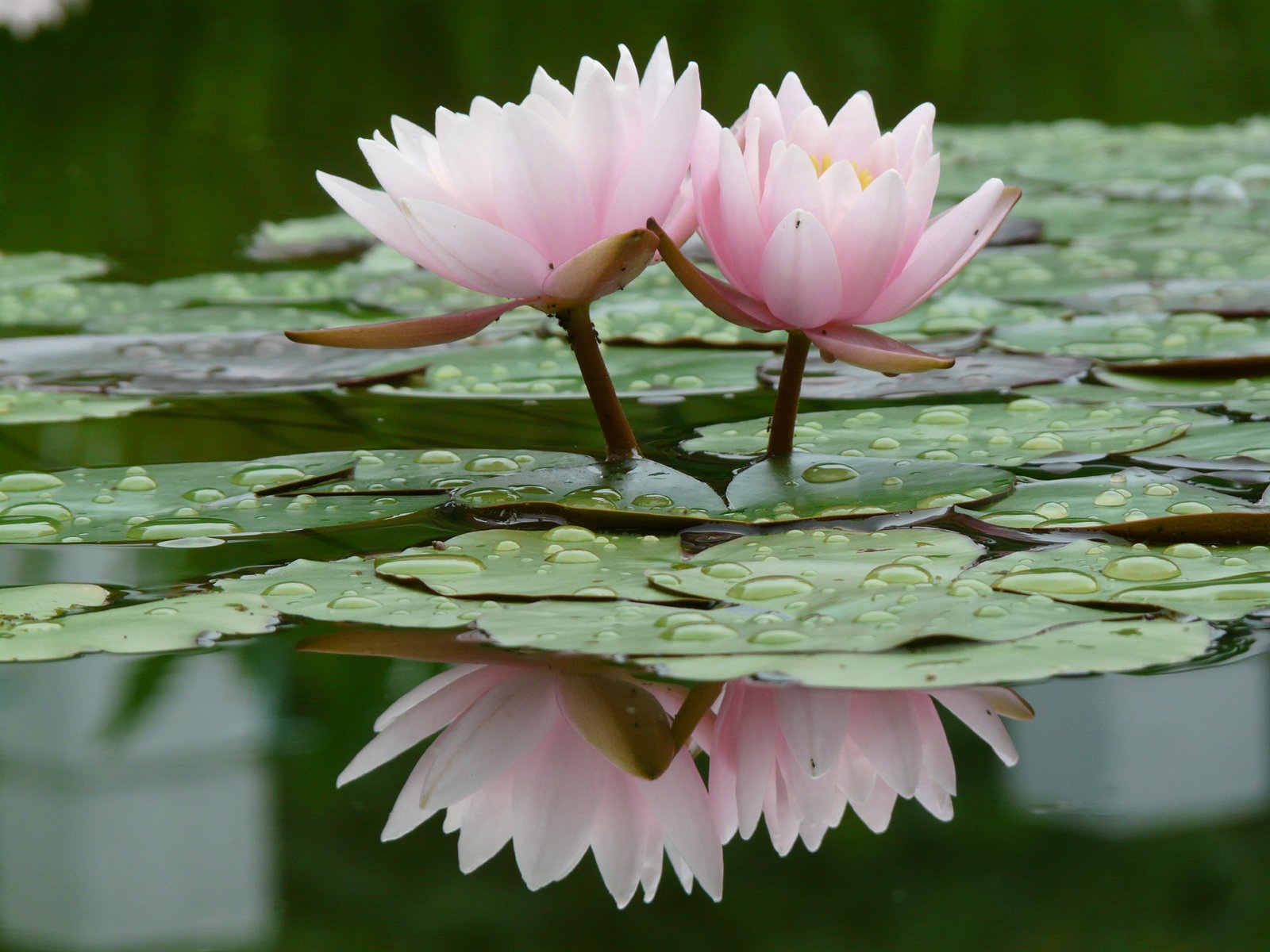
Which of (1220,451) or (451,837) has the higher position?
(1220,451)

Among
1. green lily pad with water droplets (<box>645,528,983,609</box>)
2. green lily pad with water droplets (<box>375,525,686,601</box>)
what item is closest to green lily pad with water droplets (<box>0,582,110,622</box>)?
green lily pad with water droplets (<box>375,525,686,601</box>)

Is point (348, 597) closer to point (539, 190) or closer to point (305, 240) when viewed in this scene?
point (539, 190)

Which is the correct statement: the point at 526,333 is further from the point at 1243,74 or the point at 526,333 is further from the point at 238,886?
the point at 1243,74

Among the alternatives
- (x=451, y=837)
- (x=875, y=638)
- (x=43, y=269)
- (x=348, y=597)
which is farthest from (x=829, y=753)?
(x=43, y=269)

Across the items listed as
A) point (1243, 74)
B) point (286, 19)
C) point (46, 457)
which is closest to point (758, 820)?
point (46, 457)

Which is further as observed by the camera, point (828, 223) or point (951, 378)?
point (951, 378)

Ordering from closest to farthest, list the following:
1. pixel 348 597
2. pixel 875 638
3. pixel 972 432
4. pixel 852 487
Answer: pixel 875 638 < pixel 348 597 < pixel 852 487 < pixel 972 432

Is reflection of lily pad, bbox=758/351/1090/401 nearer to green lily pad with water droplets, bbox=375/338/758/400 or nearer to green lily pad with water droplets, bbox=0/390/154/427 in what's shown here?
green lily pad with water droplets, bbox=375/338/758/400

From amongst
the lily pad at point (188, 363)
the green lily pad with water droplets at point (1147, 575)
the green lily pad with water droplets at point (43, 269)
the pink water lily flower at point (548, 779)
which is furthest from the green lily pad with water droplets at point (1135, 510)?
the green lily pad with water droplets at point (43, 269)

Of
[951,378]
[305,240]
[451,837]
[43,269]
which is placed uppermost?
[305,240]

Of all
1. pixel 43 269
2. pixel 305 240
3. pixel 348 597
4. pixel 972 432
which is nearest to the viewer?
pixel 348 597
